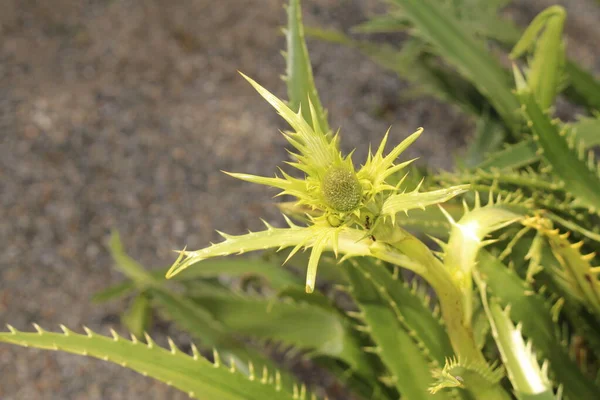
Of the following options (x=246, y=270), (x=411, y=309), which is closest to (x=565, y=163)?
(x=411, y=309)

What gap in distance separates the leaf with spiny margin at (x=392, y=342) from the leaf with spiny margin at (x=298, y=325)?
122 mm

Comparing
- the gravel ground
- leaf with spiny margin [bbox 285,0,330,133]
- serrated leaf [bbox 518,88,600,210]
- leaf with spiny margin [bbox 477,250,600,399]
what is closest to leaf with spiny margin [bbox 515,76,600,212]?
serrated leaf [bbox 518,88,600,210]

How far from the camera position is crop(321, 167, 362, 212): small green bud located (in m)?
0.33

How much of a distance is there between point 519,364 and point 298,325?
1.09 feet

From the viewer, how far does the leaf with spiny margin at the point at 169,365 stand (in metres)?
0.48

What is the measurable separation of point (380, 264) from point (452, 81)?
58 centimetres

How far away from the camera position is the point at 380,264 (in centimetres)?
61

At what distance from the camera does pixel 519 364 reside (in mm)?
493

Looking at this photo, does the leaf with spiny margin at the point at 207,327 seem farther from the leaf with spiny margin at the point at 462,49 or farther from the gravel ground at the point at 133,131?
the leaf with spiny margin at the point at 462,49

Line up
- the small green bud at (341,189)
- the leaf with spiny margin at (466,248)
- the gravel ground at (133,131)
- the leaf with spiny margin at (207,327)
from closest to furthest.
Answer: the small green bud at (341,189), the leaf with spiny margin at (466,248), the leaf with spiny margin at (207,327), the gravel ground at (133,131)

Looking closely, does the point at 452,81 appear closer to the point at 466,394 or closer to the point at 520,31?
the point at 520,31

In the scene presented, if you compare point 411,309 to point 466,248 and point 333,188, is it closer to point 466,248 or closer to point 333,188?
point 466,248

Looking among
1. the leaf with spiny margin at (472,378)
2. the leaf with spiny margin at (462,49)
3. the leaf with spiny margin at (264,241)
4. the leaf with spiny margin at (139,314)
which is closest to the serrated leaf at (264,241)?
the leaf with spiny margin at (264,241)

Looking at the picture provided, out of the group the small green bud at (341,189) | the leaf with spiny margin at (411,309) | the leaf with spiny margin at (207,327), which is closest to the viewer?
the small green bud at (341,189)
